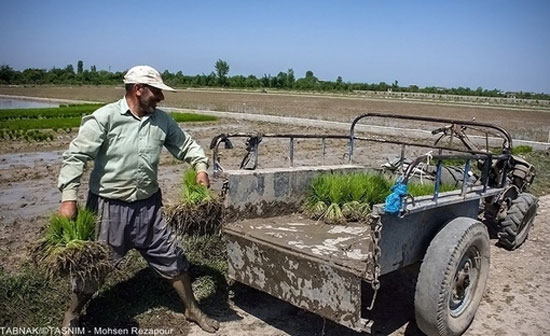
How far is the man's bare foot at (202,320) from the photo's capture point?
11.3 feet

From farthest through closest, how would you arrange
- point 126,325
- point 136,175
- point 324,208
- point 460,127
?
point 460,127, point 324,208, point 126,325, point 136,175

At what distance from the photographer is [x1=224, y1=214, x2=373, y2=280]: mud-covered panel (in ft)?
9.96

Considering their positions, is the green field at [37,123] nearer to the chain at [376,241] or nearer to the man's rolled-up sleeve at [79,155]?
the man's rolled-up sleeve at [79,155]

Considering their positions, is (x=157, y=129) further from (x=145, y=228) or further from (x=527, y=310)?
(x=527, y=310)

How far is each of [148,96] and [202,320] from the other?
1.65 m

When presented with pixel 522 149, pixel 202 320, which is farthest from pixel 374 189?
pixel 522 149

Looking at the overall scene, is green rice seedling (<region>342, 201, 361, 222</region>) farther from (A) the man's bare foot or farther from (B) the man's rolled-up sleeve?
(B) the man's rolled-up sleeve

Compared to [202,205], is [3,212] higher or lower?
lower

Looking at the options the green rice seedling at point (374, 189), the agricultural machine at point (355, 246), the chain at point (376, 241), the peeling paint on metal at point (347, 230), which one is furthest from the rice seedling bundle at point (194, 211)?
the green rice seedling at point (374, 189)

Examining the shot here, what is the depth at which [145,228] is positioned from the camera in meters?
3.26

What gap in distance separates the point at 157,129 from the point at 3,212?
4.45 meters

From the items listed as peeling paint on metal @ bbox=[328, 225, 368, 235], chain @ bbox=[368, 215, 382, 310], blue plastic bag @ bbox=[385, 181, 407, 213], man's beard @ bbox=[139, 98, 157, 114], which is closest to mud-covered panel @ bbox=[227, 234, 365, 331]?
chain @ bbox=[368, 215, 382, 310]

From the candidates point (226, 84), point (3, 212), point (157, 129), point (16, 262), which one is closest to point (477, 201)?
point (157, 129)

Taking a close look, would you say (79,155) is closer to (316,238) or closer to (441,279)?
(316,238)
